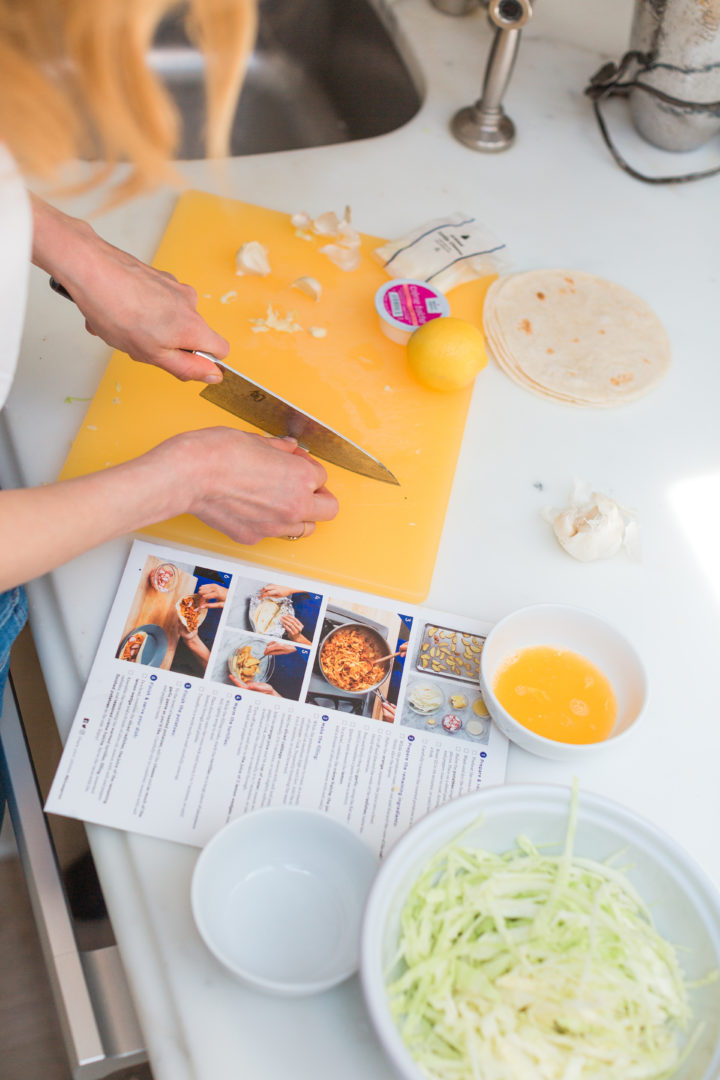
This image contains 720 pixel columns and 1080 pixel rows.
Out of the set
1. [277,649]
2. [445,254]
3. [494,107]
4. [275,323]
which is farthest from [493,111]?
[277,649]

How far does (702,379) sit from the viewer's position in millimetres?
1215

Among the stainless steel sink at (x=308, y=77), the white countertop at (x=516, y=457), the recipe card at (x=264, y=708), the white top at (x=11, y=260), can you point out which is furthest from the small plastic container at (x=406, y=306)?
the stainless steel sink at (x=308, y=77)

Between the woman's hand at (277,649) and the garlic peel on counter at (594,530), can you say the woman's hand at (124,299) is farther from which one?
the garlic peel on counter at (594,530)

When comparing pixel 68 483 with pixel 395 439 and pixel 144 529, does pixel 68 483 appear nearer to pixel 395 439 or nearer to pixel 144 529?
pixel 144 529

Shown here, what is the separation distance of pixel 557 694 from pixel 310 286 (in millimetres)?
667

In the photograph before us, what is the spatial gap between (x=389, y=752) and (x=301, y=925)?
20 cm

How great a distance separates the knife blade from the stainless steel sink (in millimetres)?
848

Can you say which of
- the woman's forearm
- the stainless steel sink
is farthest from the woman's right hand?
the stainless steel sink

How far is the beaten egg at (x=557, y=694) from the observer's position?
0.85m

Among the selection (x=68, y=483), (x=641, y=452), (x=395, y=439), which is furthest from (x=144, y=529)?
(x=641, y=452)

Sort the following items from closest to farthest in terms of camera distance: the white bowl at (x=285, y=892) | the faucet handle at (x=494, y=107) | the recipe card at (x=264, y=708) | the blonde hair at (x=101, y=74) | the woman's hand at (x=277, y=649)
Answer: the blonde hair at (x=101, y=74), the white bowl at (x=285, y=892), the recipe card at (x=264, y=708), the woman's hand at (x=277, y=649), the faucet handle at (x=494, y=107)

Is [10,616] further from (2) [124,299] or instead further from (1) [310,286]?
(1) [310,286]

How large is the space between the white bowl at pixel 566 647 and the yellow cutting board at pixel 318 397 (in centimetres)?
13

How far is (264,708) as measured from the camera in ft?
2.83
